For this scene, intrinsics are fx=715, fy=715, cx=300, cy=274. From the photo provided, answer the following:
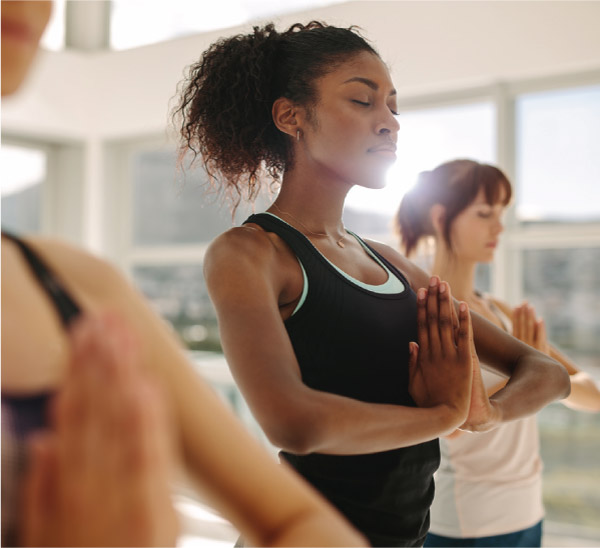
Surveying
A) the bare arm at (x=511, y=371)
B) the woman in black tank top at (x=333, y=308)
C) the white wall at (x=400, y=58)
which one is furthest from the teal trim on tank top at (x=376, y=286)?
the white wall at (x=400, y=58)

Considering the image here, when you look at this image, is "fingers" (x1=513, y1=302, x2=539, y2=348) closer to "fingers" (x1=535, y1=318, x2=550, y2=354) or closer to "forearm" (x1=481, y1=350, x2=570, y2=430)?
"fingers" (x1=535, y1=318, x2=550, y2=354)

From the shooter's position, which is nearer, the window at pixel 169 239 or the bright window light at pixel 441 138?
the bright window light at pixel 441 138

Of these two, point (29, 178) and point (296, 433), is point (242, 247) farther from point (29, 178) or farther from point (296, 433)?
point (29, 178)

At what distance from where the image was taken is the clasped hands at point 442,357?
0.88 m

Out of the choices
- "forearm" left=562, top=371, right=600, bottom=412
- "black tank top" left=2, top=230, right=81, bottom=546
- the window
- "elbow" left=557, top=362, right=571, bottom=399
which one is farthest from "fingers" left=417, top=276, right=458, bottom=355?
the window

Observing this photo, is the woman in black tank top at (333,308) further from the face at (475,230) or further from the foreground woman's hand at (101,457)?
the face at (475,230)

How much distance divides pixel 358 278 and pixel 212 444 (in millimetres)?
626

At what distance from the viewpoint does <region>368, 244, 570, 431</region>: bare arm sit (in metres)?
1.01

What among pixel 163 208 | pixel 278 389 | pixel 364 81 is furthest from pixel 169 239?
pixel 278 389

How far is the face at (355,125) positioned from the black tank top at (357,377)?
13 cm

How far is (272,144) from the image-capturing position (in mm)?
1094

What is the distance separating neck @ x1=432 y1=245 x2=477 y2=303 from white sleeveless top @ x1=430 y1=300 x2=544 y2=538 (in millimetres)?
251

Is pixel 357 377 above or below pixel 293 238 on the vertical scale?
below

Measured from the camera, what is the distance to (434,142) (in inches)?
146
